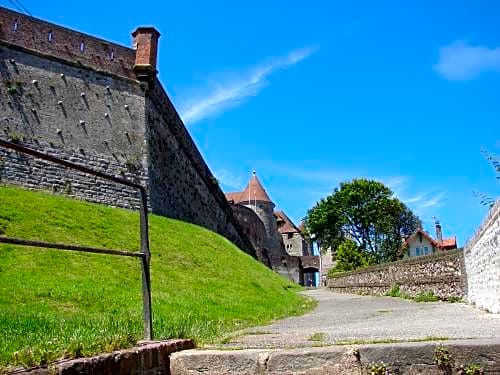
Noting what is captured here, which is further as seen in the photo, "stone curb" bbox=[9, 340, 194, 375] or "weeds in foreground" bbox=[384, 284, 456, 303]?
"weeds in foreground" bbox=[384, 284, 456, 303]

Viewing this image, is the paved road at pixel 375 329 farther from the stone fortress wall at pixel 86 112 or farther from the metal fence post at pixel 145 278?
the stone fortress wall at pixel 86 112

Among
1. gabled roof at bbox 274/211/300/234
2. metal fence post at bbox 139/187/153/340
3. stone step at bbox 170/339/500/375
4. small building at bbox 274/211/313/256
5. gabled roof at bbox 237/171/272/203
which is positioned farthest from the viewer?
gabled roof at bbox 274/211/300/234

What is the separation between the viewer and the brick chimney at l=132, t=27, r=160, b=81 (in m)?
27.1

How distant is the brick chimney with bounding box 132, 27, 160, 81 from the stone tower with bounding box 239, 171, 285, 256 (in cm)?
4415

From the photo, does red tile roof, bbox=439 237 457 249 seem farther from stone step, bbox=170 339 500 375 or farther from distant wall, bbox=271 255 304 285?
stone step, bbox=170 339 500 375

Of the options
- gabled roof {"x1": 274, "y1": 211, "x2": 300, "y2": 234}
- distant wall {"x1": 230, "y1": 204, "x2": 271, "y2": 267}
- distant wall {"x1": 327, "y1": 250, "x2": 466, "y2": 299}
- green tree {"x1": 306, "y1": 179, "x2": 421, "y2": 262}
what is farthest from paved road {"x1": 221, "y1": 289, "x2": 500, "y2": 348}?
gabled roof {"x1": 274, "y1": 211, "x2": 300, "y2": 234}

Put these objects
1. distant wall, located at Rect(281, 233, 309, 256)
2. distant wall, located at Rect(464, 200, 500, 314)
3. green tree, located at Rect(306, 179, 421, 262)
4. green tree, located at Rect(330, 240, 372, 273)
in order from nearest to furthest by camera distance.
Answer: distant wall, located at Rect(464, 200, 500, 314) → green tree, located at Rect(330, 240, 372, 273) → green tree, located at Rect(306, 179, 421, 262) → distant wall, located at Rect(281, 233, 309, 256)

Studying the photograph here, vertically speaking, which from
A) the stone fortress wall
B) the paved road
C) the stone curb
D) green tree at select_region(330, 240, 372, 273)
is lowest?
the paved road

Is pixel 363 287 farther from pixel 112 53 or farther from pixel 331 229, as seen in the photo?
pixel 331 229

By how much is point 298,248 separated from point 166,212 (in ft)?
191

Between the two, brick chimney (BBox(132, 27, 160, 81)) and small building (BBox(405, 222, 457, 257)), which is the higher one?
brick chimney (BBox(132, 27, 160, 81))

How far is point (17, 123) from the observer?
72.1 feet

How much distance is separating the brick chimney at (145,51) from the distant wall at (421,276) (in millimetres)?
15918

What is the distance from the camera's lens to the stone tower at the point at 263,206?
70000 mm
